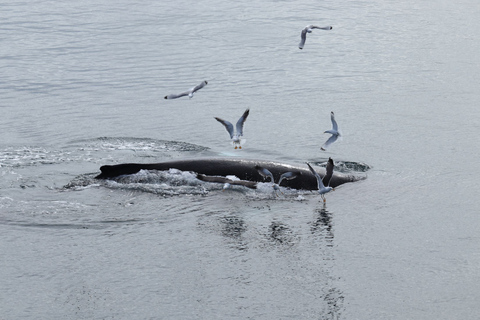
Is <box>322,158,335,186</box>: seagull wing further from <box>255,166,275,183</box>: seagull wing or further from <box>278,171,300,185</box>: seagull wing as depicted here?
<box>255,166,275,183</box>: seagull wing

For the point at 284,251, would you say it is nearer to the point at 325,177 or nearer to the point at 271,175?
the point at 271,175

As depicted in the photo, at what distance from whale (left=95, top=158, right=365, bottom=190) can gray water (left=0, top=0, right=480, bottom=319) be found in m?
0.30

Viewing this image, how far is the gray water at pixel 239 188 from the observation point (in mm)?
10750

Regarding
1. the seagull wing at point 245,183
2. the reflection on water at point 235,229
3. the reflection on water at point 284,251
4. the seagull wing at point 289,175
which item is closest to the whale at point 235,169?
the seagull wing at point 289,175

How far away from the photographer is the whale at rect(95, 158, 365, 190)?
1524 centimetres

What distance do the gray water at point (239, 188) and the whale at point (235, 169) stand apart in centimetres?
30

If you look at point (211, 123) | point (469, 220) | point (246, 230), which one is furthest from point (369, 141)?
point (246, 230)

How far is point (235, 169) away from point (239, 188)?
70 centimetres

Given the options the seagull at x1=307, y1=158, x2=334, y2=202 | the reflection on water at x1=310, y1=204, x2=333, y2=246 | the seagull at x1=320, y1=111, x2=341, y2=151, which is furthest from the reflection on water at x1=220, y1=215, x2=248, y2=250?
the seagull at x1=320, y1=111, x2=341, y2=151

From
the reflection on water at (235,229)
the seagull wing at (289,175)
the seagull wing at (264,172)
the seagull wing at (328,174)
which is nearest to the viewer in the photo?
the reflection on water at (235,229)

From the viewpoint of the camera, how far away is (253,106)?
896 inches

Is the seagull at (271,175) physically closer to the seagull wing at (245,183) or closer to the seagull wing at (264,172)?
the seagull wing at (264,172)

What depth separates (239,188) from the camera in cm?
1488

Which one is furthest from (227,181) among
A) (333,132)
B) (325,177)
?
(333,132)
